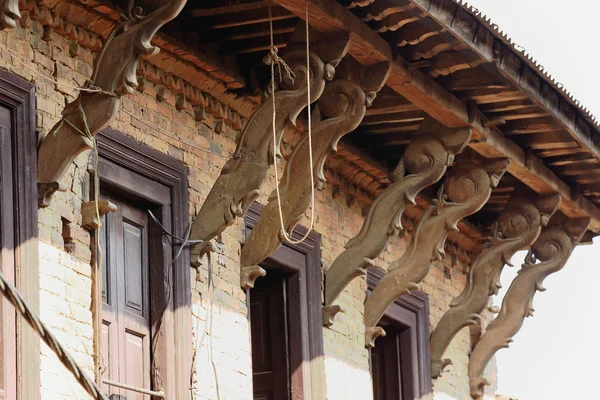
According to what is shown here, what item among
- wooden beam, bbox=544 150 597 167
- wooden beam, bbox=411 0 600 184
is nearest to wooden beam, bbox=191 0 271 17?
wooden beam, bbox=411 0 600 184

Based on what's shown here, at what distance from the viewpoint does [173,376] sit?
33.1 ft

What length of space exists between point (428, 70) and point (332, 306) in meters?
1.83

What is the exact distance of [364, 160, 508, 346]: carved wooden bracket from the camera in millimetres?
12016

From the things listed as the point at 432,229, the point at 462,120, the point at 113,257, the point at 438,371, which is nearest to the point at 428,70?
the point at 462,120

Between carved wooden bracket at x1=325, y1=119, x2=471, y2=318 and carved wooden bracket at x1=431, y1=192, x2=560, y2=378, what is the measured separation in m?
1.65

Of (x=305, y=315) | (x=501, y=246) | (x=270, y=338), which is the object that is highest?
(x=501, y=246)

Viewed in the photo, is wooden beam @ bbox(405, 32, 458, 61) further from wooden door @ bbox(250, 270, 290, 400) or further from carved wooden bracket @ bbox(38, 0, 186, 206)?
carved wooden bracket @ bbox(38, 0, 186, 206)

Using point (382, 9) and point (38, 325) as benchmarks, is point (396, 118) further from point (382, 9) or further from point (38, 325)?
point (38, 325)

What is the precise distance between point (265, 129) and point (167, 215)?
2.58 ft

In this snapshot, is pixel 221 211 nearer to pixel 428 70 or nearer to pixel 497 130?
pixel 428 70

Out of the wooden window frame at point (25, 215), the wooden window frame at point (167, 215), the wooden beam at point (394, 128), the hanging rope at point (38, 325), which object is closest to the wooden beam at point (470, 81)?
the wooden beam at point (394, 128)

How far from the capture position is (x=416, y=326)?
44.4ft

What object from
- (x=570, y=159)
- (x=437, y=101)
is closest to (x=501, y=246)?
(x=570, y=159)

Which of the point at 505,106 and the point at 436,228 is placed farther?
the point at 436,228
